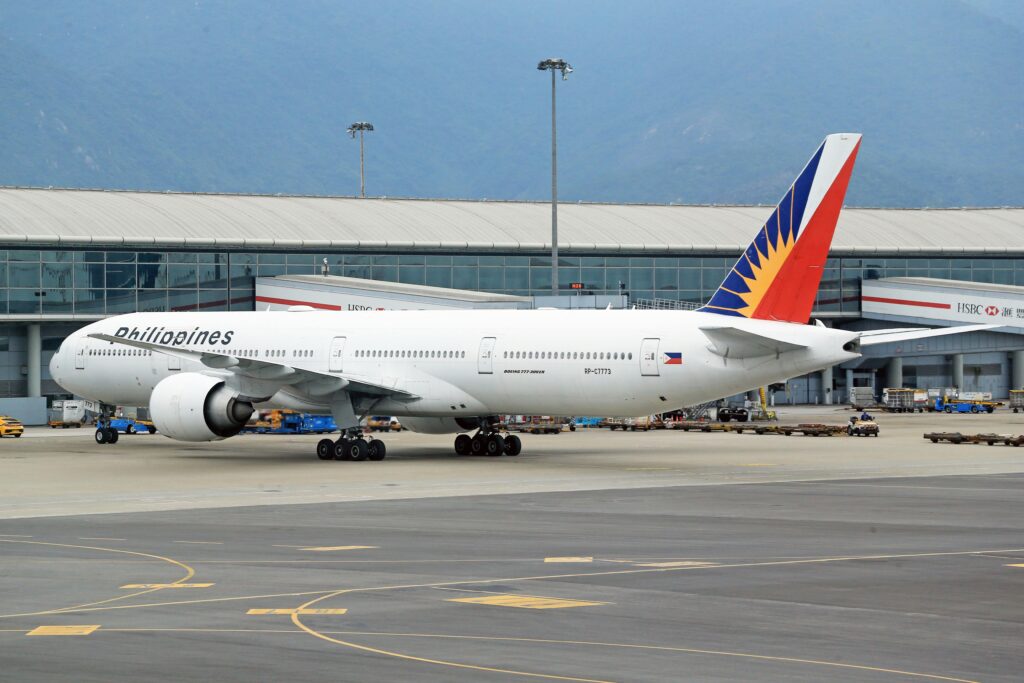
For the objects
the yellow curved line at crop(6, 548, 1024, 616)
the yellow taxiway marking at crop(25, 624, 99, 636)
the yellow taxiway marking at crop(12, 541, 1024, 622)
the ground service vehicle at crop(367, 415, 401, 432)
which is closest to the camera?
the yellow taxiway marking at crop(25, 624, 99, 636)

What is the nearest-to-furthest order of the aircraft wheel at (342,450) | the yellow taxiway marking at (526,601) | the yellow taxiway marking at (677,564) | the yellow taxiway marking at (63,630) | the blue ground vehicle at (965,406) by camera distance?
the yellow taxiway marking at (63,630) → the yellow taxiway marking at (526,601) → the yellow taxiway marking at (677,564) → the aircraft wheel at (342,450) → the blue ground vehicle at (965,406)

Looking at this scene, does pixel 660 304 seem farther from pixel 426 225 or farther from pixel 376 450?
pixel 376 450

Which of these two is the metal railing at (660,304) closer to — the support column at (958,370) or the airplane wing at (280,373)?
the support column at (958,370)

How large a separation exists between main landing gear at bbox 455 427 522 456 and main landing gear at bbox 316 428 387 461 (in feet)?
9.41

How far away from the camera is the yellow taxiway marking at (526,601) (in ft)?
53.5

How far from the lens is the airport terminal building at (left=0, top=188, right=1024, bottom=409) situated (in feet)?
239

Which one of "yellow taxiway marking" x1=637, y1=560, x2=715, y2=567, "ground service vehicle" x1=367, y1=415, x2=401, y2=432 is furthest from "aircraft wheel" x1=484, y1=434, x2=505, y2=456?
"yellow taxiway marking" x1=637, y1=560, x2=715, y2=567

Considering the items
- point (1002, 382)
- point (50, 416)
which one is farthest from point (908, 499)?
point (1002, 382)

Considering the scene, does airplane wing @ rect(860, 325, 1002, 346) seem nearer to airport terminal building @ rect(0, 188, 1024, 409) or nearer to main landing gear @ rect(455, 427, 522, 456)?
main landing gear @ rect(455, 427, 522, 456)

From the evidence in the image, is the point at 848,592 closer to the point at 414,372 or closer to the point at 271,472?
the point at 271,472

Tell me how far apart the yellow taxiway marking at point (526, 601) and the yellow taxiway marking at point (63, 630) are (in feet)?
12.9

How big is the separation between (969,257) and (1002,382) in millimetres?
7930

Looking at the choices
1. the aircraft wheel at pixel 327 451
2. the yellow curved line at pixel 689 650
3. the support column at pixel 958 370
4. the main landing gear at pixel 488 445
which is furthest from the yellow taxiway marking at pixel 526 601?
the support column at pixel 958 370

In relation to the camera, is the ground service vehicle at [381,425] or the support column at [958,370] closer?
the ground service vehicle at [381,425]
